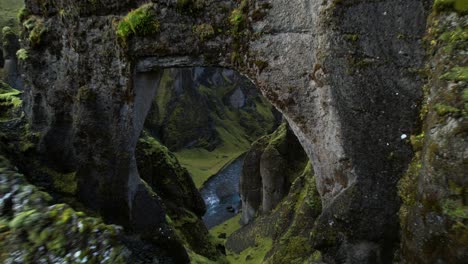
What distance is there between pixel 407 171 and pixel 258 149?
22.9 meters

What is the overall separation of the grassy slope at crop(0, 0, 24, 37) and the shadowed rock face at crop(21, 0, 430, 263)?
8186 cm

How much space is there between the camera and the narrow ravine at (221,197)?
44.2 m

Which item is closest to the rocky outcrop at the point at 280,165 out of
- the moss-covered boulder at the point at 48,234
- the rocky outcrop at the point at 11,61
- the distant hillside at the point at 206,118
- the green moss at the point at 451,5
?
the green moss at the point at 451,5

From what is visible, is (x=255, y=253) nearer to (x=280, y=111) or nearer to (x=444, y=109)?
(x=280, y=111)

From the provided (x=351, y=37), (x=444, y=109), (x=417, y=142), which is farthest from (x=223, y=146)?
(x=444, y=109)

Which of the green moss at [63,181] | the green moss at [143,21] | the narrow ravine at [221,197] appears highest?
the green moss at [143,21]

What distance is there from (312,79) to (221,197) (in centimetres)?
4255

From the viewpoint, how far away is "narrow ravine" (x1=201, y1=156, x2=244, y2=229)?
4425 cm

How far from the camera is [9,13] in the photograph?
91.3 m

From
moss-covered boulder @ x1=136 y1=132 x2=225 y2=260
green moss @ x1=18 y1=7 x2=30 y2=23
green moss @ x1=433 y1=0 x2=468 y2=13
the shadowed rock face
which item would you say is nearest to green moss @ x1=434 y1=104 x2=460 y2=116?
the shadowed rock face

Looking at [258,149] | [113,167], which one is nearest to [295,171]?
[258,149]

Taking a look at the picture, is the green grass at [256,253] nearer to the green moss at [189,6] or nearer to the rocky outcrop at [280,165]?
the rocky outcrop at [280,165]

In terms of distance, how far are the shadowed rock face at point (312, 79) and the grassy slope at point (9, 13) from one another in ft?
269

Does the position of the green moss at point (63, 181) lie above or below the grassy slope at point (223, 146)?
above
